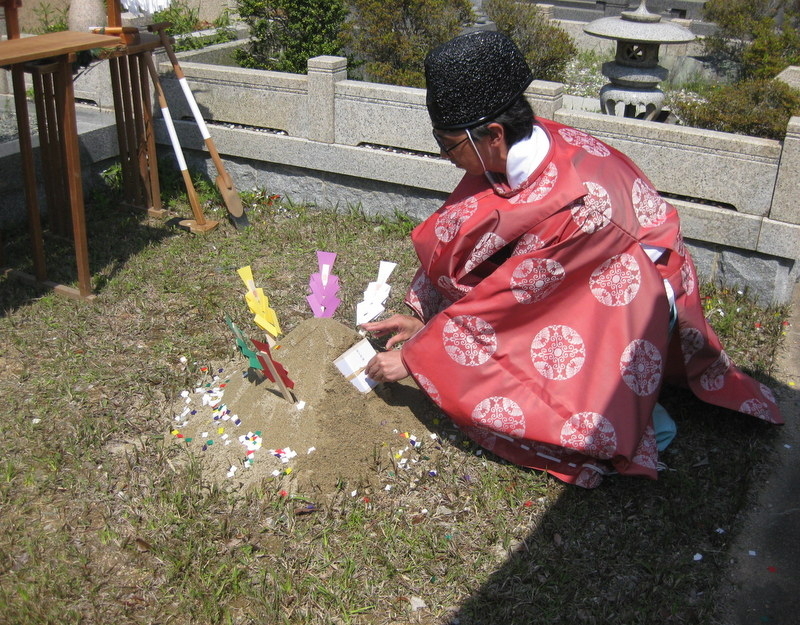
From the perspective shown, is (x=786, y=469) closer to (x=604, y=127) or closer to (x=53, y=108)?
(x=604, y=127)

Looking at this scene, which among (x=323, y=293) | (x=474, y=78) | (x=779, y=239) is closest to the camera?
(x=474, y=78)

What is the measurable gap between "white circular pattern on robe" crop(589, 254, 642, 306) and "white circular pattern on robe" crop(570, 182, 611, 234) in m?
0.16

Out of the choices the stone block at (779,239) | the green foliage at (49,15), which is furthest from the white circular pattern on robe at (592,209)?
the green foliage at (49,15)

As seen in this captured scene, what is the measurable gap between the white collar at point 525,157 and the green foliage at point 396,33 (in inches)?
144

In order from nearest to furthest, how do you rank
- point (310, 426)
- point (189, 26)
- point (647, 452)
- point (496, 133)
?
point (496, 133), point (647, 452), point (310, 426), point (189, 26)

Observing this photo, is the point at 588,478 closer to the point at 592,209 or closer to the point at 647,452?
the point at 647,452

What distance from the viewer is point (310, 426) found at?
131 inches

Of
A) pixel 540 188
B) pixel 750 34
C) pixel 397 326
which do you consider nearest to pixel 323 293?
pixel 397 326

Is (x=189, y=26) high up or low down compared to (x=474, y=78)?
down

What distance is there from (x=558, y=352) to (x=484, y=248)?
49 centimetres

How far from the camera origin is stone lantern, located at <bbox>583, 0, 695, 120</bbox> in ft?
19.6

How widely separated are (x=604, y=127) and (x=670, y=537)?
259 centimetres

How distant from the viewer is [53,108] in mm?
4535

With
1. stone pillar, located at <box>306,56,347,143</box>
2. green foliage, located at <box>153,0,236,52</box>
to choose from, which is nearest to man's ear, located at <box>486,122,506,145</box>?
stone pillar, located at <box>306,56,347,143</box>
